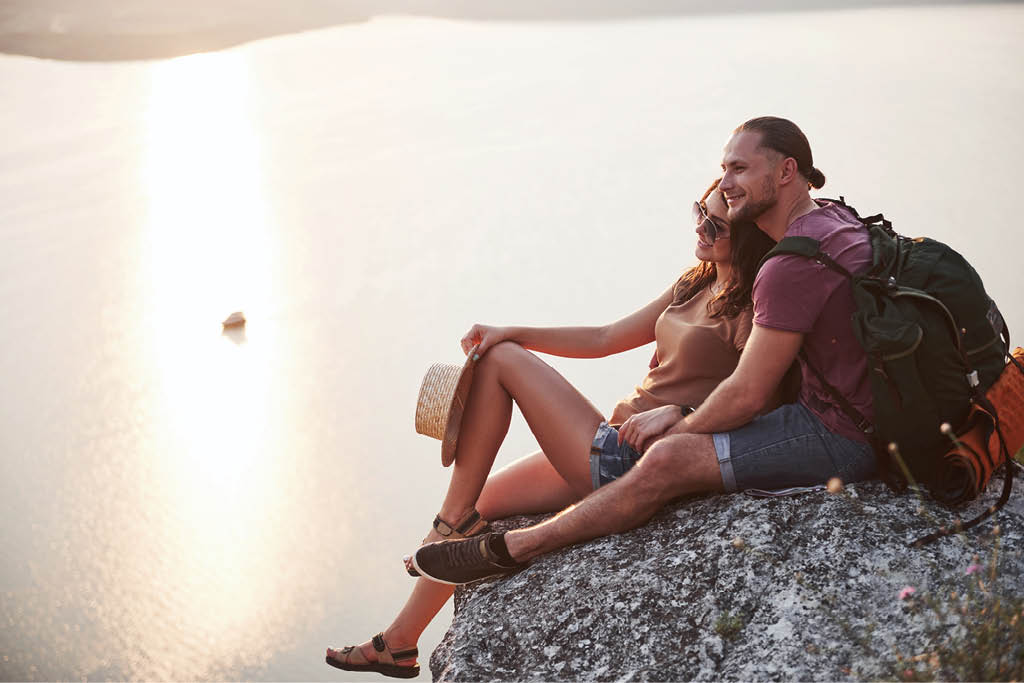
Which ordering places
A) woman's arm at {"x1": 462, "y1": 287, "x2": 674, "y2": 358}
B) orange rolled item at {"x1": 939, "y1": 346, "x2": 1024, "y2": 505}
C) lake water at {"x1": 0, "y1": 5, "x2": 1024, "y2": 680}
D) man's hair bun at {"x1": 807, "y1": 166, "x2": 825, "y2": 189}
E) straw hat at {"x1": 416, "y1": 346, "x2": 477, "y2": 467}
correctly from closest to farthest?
1. orange rolled item at {"x1": 939, "y1": 346, "x2": 1024, "y2": 505}
2. man's hair bun at {"x1": 807, "y1": 166, "x2": 825, "y2": 189}
3. straw hat at {"x1": 416, "y1": 346, "x2": 477, "y2": 467}
4. woman's arm at {"x1": 462, "y1": 287, "x2": 674, "y2": 358}
5. lake water at {"x1": 0, "y1": 5, "x2": 1024, "y2": 680}

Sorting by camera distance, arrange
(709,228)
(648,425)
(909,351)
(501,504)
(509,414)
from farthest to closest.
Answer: (501,504)
(509,414)
(709,228)
(648,425)
(909,351)

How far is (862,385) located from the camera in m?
2.05

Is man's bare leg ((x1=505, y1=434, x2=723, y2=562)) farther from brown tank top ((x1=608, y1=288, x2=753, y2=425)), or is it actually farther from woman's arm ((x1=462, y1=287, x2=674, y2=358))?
woman's arm ((x1=462, y1=287, x2=674, y2=358))

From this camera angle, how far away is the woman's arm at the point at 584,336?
102 inches

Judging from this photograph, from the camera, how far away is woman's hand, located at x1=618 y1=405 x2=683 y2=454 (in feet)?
7.36

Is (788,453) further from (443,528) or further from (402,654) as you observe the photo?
(402,654)

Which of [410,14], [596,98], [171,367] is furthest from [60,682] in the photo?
[410,14]

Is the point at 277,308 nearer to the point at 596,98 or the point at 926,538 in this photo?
the point at 596,98

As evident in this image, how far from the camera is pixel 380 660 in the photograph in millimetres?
2627

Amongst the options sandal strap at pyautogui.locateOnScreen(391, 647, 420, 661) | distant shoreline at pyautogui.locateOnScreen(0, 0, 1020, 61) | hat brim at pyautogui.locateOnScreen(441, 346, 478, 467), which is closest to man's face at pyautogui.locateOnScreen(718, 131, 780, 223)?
hat brim at pyautogui.locateOnScreen(441, 346, 478, 467)

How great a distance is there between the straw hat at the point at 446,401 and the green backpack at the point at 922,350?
856 mm

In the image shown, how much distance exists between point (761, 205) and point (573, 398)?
66 centimetres

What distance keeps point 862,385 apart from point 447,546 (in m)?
1.02

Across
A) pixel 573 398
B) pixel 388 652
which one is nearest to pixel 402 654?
pixel 388 652
